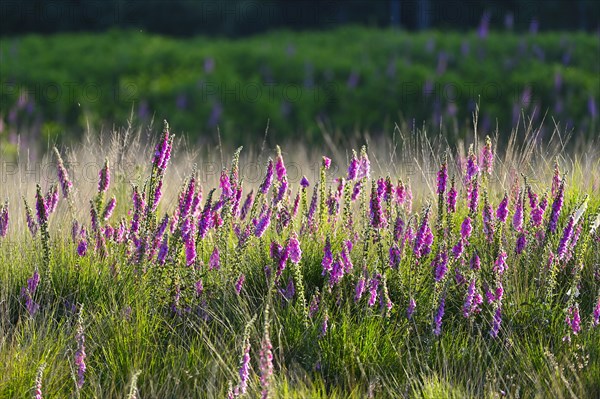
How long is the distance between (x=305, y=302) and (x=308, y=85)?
12836 millimetres

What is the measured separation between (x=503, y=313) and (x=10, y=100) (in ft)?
46.6

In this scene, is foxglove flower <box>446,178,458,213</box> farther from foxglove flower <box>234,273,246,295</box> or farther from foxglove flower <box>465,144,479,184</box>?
foxglove flower <box>234,273,246,295</box>

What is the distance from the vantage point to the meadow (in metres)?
3.20

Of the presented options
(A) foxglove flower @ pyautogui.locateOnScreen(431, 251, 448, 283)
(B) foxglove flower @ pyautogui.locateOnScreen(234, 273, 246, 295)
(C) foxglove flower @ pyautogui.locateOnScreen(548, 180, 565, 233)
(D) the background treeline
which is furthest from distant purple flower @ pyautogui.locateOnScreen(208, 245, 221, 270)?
(D) the background treeline

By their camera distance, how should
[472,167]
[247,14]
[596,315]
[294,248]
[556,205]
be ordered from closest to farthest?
1. [294,248]
2. [596,315]
3. [556,205]
4. [472,167]
5. [247,14]

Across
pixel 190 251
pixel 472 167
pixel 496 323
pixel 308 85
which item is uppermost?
pixel 472 167

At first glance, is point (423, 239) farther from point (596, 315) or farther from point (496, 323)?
point (596, 315)

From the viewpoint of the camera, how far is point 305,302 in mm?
3475

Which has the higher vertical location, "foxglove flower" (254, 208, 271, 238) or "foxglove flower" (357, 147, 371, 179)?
"foxglove flower" (357, 147, 371, 179)

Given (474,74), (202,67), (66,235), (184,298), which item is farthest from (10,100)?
(184,298)

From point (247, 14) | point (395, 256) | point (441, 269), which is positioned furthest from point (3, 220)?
point (247, 14)

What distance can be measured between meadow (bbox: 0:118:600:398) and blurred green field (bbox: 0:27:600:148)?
825 cm

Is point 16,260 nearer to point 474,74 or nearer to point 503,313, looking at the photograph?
point 503,313

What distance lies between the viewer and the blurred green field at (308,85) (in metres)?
14.1
